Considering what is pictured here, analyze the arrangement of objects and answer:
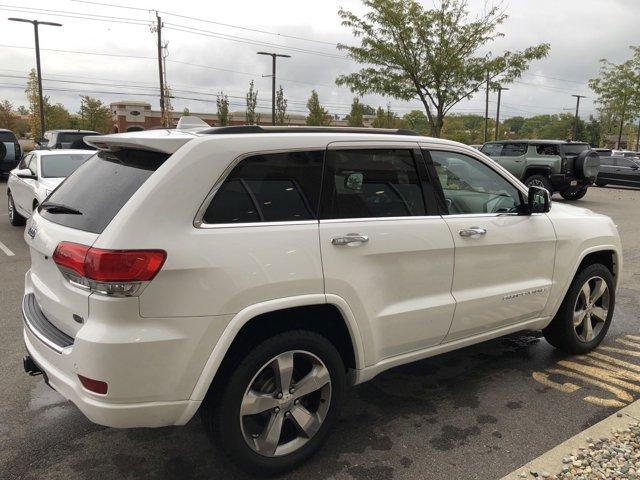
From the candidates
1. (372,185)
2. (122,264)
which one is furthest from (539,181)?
(122,264)

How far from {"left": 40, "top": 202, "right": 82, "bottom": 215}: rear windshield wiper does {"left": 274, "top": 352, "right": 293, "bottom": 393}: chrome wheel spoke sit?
1212mm

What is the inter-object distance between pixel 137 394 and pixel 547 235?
2.89 meters

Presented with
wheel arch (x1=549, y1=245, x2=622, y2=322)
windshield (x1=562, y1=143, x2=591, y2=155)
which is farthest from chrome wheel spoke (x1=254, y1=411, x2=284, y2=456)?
windshield (x1=562, y1=143, x2=591, y2=155)

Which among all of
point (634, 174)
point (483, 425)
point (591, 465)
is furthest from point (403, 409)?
point (634, 174)

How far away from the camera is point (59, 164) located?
356 inches

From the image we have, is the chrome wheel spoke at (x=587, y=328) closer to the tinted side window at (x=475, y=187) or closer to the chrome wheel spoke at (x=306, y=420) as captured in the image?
the tinted side window at (x=475, y=187)

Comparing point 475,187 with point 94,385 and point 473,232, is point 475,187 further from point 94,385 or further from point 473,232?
point 94,385

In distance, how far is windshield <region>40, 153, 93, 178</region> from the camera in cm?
Result: 879

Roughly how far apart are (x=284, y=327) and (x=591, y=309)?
289cm

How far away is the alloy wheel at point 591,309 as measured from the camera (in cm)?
420

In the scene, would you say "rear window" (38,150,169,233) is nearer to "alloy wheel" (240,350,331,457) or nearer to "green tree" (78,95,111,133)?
"alloy wheel" (240,350,331,457)

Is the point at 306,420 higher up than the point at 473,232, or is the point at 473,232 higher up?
the point at 473,232

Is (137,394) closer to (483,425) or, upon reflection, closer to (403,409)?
(403,409)

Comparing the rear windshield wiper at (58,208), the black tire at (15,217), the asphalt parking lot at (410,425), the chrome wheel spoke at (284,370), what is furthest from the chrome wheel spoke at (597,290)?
the black tire at (15,217)
